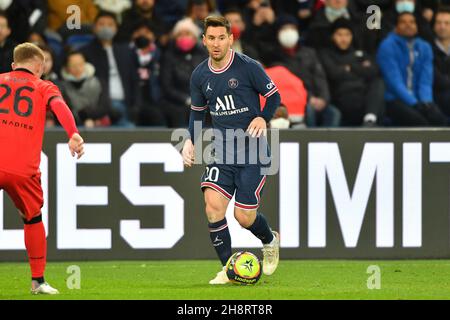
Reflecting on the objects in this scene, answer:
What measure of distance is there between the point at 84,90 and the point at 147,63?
965 millimetres

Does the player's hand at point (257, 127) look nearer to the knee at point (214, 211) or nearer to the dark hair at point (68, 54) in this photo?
the knee at point (214, 211)

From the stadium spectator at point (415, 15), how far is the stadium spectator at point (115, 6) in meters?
3.26

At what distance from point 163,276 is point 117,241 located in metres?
1.22

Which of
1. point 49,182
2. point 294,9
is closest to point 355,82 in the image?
point 294,9

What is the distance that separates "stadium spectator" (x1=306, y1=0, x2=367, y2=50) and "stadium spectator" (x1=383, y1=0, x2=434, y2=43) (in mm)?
406

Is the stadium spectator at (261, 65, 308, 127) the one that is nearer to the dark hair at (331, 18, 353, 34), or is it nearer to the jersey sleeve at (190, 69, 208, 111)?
the dark hair at (331, 18, 353, 34)

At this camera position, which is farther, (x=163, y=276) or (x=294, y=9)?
(x=294, y=9)

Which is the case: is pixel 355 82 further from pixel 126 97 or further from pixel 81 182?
pixel 81 182

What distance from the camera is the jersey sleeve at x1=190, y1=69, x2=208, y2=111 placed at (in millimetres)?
9238

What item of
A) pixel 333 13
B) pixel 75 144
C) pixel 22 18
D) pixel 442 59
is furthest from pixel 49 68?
pixel 75 144

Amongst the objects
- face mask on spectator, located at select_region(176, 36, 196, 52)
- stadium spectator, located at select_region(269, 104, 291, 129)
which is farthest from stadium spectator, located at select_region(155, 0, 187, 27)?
stadium spectator, located at select_region(269, 104, 291, 129)

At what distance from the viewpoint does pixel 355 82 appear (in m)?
13.8

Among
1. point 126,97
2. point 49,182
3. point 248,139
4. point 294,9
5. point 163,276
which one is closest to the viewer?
point 248,139

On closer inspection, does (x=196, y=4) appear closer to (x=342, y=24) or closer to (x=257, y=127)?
(x=342, y=24)
